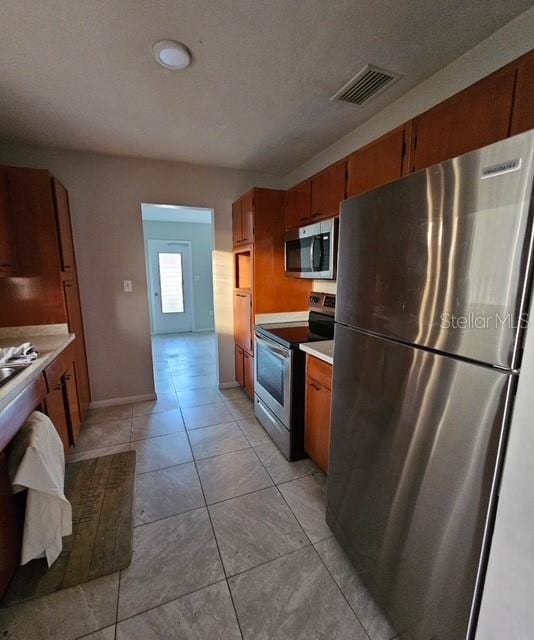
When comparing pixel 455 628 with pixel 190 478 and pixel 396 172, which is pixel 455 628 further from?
pixel 396 172

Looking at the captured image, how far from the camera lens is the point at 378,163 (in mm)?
1728

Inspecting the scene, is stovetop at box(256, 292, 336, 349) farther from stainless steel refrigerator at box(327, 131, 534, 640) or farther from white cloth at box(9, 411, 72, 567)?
white cloth at box(9, 411, 72, 567)

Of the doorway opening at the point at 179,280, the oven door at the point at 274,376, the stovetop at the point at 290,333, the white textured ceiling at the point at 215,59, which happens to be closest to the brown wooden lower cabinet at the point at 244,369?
the oven door at the point at 274,376

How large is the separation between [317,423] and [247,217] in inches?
77.4

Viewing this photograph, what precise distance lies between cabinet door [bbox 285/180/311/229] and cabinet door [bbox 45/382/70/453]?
224 centimetres

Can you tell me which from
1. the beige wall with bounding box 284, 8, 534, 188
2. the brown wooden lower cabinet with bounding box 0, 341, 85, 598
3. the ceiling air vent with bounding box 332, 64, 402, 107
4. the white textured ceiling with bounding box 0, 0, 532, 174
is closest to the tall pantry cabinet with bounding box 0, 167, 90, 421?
the brown wooden lower cabinet with bounding box 0, 341, 85, 598

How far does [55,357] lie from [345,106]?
259 centimetres

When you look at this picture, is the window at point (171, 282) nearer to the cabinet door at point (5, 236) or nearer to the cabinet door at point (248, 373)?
the cabinet door at point (248, 373)

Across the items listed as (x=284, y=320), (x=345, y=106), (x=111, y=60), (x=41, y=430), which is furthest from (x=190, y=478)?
(x=345, y=106)

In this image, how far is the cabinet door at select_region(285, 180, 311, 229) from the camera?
2.44m

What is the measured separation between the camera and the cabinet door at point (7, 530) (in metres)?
1.25

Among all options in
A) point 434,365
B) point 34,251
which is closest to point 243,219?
point 34,251

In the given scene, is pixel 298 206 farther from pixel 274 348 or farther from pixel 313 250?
pixel 274 348

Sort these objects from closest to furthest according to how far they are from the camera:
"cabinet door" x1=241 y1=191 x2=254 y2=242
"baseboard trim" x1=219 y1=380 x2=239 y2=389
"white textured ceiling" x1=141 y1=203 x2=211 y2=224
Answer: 1. "cabinet door" x1=241 y1=191 x2=254 y2=242
2. "baseboard trim" x1=219 y1=380 x2=239 y2=389
3. "white textured ceiling" x1=141 y1=203 x2=211 y2=224
